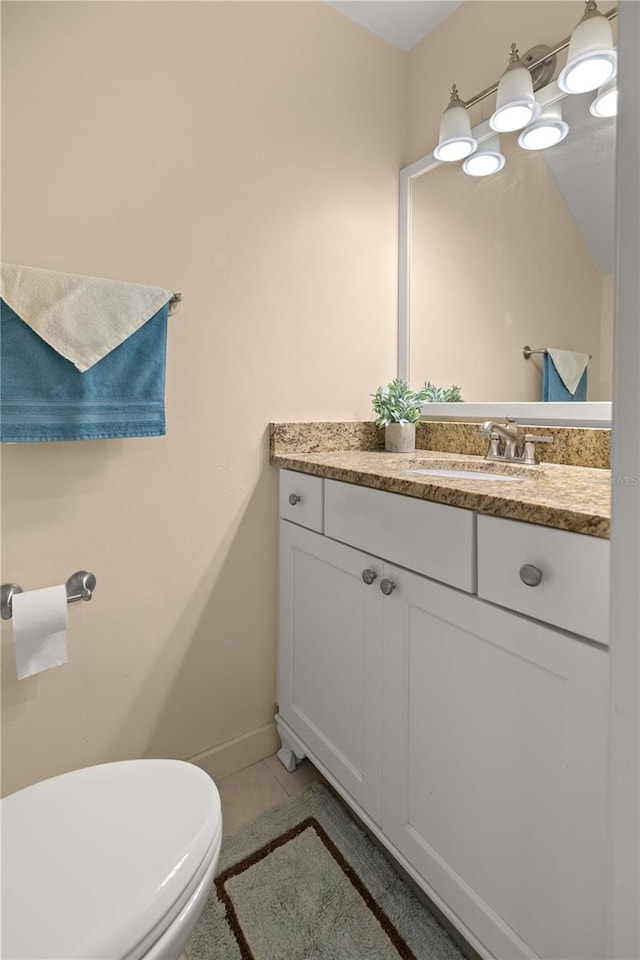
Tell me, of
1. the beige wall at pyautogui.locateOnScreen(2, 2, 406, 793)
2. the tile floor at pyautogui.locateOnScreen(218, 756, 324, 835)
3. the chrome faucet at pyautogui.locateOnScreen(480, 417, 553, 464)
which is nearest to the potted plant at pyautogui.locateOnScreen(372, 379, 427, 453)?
the beige wall at pyautogui.locateOnScreen(2, 2, 406, 793)

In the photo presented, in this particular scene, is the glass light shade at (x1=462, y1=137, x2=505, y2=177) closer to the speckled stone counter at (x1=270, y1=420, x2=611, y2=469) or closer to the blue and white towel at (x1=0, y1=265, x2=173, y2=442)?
the speckled stone counter at (x1=270, y1=420, x2=611, y2=469)

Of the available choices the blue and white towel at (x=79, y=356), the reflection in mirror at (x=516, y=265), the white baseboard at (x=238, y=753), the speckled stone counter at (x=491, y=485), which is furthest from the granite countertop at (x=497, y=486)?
the white baseboard at (x=238, y=753)

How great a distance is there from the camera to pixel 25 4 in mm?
1065

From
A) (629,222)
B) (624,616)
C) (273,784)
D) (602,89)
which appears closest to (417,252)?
(602,89)

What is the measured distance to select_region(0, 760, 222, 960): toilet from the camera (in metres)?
0.61

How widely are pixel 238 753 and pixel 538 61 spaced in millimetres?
2128

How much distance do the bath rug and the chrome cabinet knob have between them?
2.60 feet

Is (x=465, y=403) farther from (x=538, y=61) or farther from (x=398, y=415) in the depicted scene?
(x=538, y=61)

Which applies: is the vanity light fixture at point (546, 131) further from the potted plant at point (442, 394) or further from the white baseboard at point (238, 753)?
the white baseboard at point (238, 753)

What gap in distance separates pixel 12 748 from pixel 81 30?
168 centimetres

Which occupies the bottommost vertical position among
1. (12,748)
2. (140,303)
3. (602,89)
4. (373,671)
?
(12,748)

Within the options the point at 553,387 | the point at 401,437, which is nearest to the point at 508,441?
the point at 553,387

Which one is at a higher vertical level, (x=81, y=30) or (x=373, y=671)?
(x=81, y=30)

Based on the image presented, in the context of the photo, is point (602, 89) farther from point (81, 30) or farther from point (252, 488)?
point (252, 488)
